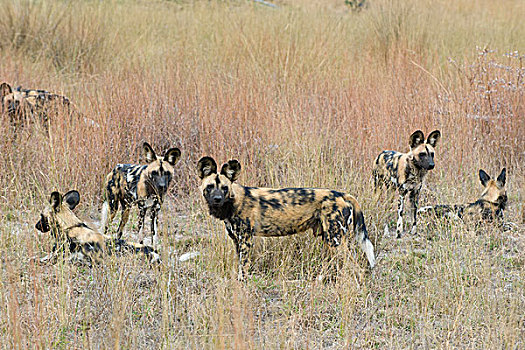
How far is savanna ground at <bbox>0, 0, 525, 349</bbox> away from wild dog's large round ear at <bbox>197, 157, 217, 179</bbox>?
417 millimetres

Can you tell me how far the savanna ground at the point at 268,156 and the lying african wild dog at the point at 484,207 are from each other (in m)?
0.13

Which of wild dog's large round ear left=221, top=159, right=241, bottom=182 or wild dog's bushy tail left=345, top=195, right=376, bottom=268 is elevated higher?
wild dog's large round ear left=221, top=159, right=241, bottom=182

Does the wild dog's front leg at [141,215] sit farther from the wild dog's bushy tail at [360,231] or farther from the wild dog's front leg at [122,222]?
the wild dog's bushy tail at [360,231]

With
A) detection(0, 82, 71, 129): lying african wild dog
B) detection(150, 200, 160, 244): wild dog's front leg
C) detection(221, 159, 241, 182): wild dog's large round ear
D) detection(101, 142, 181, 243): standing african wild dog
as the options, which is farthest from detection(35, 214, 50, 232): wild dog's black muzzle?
detection(0, 82, 71, 129): lying african wild dog

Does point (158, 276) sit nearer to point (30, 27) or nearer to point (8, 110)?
point (8, 110)

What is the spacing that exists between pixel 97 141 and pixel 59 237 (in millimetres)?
1605

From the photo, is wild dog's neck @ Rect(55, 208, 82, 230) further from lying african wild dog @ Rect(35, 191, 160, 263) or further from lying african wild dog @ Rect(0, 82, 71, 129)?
lying african wild dog @ Rect(0, 82, 71, 129)

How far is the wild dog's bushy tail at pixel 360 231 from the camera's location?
13.1 feet

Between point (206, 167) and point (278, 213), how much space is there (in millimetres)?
522

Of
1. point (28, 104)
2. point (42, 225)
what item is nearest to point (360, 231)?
point (42, 225)

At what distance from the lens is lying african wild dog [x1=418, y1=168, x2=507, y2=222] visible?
15.9 ft

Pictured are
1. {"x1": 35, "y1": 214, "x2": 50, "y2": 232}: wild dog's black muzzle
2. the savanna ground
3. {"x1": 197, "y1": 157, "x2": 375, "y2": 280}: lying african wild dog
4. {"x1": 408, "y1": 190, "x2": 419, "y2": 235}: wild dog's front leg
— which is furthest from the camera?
{"x1": 408, "y1": 190, "x2": 419, "y2": 235}: wild dog's front leg

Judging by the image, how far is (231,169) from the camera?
12.6ft


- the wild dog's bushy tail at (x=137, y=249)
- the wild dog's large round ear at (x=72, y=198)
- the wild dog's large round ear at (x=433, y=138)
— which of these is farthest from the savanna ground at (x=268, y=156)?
the wild dog's large round ear at (x=433, y=138)
